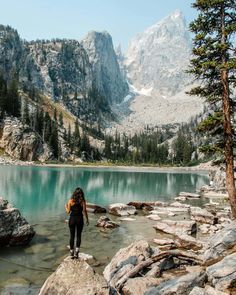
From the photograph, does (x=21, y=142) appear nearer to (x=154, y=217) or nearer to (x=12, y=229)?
(x=154, y=217)

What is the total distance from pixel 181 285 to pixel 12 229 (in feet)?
47.7

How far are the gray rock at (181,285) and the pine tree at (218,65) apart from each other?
10348mm

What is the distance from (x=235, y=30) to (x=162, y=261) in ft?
53.4

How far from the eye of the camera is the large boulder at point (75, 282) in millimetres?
12414

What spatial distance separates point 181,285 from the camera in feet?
40.5

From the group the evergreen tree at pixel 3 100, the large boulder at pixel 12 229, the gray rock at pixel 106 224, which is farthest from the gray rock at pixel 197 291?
the evergreen tree at pixel 3 100

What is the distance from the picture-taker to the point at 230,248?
14945 millimetres

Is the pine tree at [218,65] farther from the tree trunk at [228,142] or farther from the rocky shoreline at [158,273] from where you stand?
the rocky shoreline at [158,273]

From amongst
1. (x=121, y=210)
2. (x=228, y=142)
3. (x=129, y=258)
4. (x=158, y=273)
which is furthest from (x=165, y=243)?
(x=121, y=210)

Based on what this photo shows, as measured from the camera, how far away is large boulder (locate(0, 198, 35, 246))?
75.4 feet

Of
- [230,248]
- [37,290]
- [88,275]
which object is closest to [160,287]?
[88,275]

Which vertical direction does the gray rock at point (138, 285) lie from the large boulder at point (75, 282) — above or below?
below

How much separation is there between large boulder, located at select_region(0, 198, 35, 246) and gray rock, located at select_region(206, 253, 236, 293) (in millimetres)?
14719

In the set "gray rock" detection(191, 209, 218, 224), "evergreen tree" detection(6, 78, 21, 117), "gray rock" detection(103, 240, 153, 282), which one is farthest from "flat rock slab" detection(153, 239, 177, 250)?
"evergreen tree" detection(6, 78, 21, 117)
